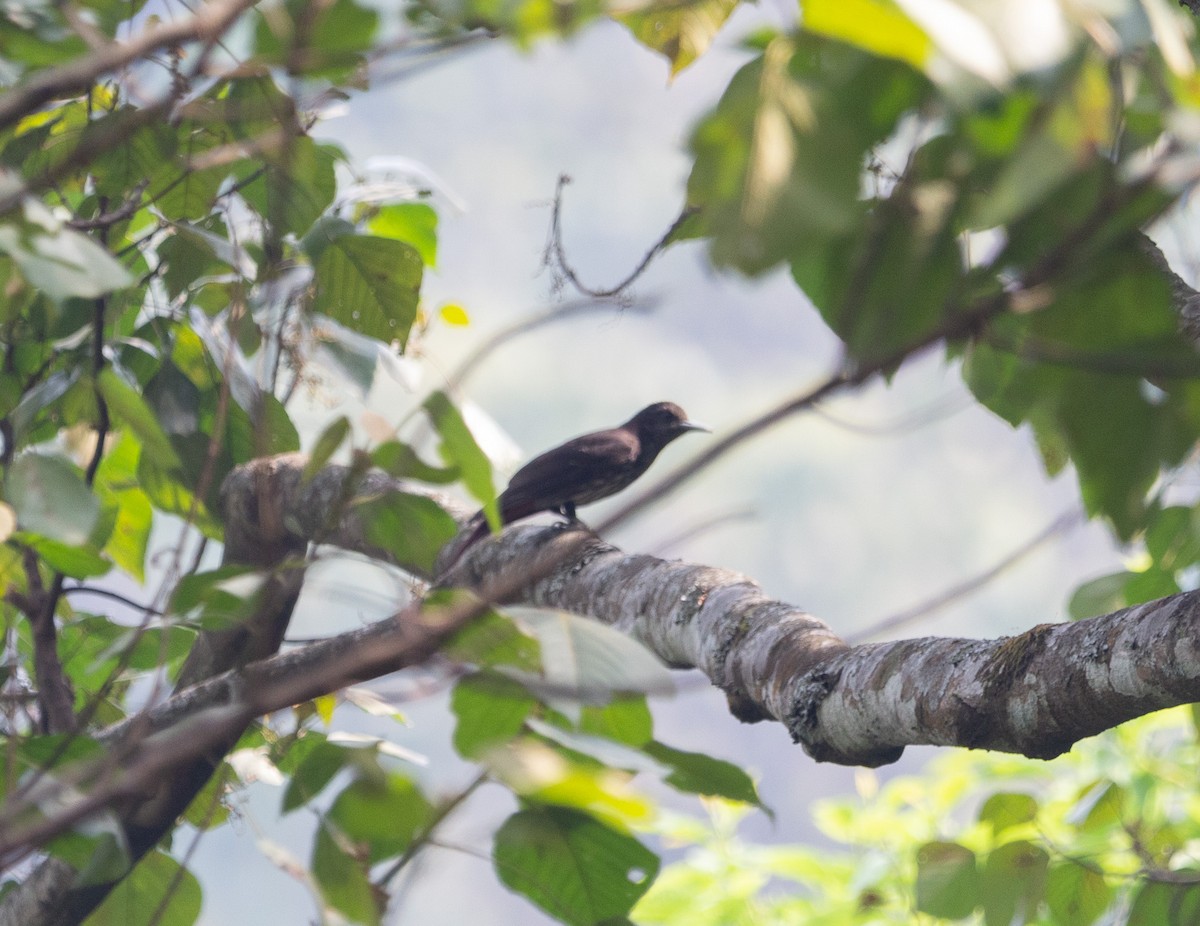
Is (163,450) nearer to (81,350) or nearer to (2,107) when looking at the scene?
(2,107)

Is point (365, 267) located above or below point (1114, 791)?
above

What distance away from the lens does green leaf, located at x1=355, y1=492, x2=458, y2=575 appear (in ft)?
3.65

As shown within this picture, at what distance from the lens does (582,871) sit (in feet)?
3.17

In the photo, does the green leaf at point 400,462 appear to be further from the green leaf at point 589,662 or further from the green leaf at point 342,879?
Answer: the green leaf at point 342,879

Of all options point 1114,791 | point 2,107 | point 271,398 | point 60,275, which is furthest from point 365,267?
point 1114,791

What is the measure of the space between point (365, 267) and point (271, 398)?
0.26 meters

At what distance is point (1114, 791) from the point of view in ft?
7.20

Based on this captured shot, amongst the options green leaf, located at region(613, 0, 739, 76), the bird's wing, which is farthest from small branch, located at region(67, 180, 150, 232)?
the bird's wing

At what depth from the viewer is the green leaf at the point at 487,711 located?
797 mm

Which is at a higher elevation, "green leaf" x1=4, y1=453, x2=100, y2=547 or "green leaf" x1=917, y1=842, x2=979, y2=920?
"green leaf" x1=4, y1=453, x2=100, y2=547

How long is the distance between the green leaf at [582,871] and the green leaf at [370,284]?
1078 mm

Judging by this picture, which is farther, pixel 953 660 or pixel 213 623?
pixel 953 660

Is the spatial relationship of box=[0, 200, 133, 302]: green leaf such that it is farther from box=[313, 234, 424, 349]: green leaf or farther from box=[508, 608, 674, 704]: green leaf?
box=[313, 234, 424, 349]: green leaf

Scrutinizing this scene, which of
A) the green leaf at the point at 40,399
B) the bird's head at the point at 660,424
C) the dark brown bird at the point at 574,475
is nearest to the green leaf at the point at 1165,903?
the green leaf at the point at 40,399
